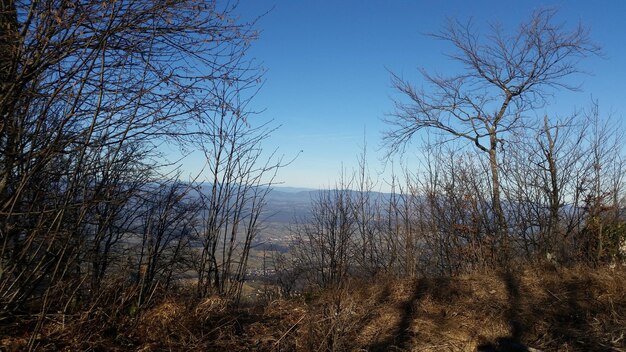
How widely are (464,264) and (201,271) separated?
19.4 feet

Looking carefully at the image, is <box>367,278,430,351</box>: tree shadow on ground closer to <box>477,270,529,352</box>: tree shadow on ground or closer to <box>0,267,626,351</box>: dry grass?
<box>0,267,626,351</box>: dry grass

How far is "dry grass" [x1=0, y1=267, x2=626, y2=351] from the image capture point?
3.54 m

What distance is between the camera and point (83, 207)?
3.02 m

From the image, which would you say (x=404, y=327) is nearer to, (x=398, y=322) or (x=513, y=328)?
(x=398, y=322)

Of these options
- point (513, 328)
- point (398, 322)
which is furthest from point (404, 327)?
point (513, 328)

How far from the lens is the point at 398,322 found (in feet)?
15.2

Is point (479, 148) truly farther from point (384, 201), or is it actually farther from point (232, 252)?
point (232, 252)

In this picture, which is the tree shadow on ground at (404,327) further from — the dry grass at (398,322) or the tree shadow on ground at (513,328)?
the tree shadow on ground at (513,328)

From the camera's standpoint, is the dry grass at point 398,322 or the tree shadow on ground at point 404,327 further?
the tree shadow on ground at point 404,327

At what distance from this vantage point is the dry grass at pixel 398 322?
11.6ft

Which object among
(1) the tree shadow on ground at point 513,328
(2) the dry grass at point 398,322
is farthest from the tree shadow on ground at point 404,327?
(1) the tree shadow on ground at point 513,328

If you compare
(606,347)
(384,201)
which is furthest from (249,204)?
(384,201)

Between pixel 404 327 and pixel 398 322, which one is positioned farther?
pixel 398 322

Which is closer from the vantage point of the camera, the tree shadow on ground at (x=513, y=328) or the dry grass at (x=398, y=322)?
the dry grass at (x=398, y=322)
